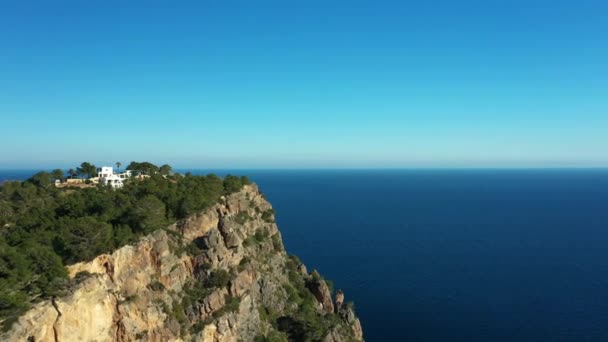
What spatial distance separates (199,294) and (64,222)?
63.5 feet

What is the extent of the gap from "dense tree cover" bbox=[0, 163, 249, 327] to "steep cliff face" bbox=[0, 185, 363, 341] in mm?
1531

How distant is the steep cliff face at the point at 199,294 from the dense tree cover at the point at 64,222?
1531 millimetres

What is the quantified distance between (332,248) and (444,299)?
49.2 m

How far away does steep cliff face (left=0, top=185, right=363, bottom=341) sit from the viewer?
121 feet

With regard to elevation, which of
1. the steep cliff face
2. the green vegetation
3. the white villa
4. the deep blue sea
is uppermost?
the white villa

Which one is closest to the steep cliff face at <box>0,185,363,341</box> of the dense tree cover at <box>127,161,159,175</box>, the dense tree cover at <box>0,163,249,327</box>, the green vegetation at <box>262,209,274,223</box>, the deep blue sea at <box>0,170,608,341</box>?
the dense tree cover at <box>0,163,249,327</box>

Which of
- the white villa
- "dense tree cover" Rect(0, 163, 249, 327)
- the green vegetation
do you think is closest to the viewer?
"dense tree cover" Rect(0, 163, 249, 327)

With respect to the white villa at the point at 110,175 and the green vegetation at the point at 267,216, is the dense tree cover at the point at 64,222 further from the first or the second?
the white villa at the point at 110,175

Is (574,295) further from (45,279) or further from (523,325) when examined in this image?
(45,279)

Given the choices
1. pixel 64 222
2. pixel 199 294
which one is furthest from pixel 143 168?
pixel 199 294

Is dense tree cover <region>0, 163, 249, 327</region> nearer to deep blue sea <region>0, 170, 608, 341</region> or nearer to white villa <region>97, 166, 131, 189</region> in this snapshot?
white villa <region>97, 166, 131, 189</region>

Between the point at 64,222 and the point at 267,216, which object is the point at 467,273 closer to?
the point at 267,216

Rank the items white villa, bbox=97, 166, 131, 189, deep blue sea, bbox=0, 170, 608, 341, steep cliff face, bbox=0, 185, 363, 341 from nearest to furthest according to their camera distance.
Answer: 1. steep cliff face, bbox=0, 185, 363, 341
2. deep blue sea, bbox=0, 170, 608, 341
3. white villa, bbox=97, 166, 131, 189

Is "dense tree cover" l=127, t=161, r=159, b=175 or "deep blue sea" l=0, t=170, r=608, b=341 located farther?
"dense tree cover" l=127, t=161, r=159, b=175
